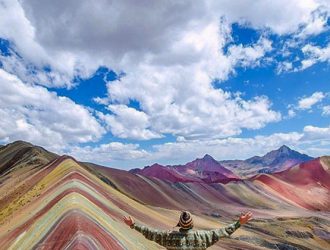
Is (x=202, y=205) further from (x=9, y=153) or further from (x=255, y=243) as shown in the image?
(x=9, y=153)

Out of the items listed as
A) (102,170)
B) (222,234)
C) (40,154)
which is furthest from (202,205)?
(222,234)

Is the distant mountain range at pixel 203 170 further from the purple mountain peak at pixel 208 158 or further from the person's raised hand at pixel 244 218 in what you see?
the person's raised hand at pixel 244 218

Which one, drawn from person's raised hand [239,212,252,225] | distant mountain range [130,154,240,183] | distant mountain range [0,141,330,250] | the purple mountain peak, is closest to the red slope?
distant mountain range [0,141,330,250]

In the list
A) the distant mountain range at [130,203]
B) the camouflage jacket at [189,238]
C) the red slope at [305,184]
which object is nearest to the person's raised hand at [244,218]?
the camouflage jacket at [189,238]

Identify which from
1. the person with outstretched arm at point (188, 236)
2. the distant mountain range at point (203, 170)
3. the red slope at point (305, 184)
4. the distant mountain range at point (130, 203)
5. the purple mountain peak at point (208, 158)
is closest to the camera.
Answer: the person with outstretched arm at point (188, 236)

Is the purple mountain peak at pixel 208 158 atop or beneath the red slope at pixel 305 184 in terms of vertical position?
atop

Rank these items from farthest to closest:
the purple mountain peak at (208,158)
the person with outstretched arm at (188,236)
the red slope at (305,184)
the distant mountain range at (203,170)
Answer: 1. the purple mountain peak at (208,158)
2. the distant mountain range at (203,170)
3. the red slope at (305,184)
4. the person with outstretched arm at (188,236)

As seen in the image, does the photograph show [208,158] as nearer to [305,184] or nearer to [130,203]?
[305,184]

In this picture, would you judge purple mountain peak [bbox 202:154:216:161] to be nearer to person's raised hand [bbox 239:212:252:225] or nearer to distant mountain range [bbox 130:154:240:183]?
distant mountain range [bbox 130:154:240:183]

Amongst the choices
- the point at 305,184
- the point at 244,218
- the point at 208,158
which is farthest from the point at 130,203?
the point at 208,158
